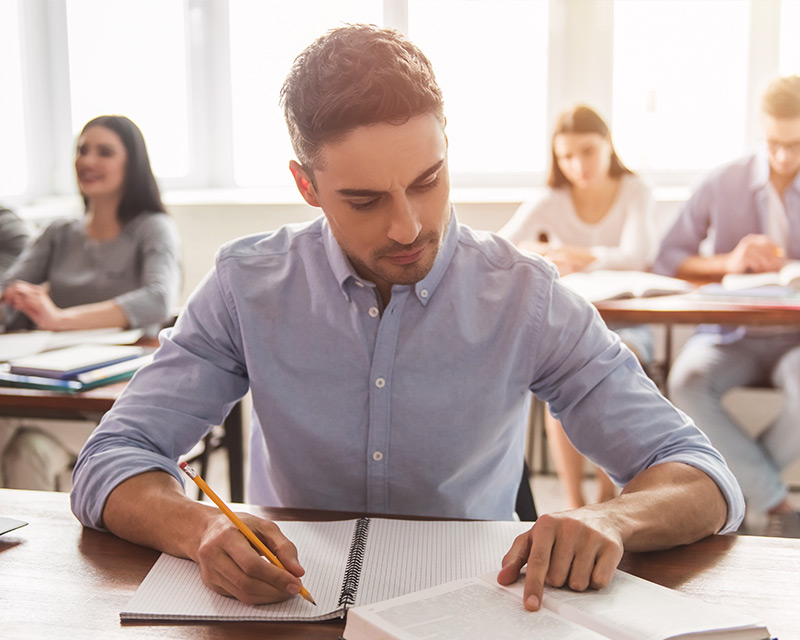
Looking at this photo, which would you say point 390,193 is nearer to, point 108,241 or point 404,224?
point 404,224

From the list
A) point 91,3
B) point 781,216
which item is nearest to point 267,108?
point 91,3

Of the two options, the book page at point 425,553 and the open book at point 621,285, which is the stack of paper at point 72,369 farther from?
the open book at point 621,285

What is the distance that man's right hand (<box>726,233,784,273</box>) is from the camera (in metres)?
2.75

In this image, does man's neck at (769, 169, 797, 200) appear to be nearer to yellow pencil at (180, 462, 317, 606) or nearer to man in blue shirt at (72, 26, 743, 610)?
man in blue shirt at (72, 26, 743, 610)

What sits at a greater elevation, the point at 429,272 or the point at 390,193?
the point at 390,193

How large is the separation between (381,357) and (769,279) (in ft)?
5.73

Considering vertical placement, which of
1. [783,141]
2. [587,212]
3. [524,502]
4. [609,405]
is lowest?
[524,502]

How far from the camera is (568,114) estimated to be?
124 inches

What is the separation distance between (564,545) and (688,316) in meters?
1.58

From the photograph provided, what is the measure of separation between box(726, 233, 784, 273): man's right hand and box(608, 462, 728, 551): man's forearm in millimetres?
1865

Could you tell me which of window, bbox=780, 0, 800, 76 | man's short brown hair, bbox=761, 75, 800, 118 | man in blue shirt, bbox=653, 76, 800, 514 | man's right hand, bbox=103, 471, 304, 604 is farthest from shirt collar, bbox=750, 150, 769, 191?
man's right hand, bbox=103, 471, 304, 604

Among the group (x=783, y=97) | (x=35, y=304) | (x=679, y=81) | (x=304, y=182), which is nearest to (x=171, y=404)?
(x=304, y=182)

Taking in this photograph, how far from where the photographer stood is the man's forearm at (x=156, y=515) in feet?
3.20

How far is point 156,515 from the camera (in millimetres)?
1013
